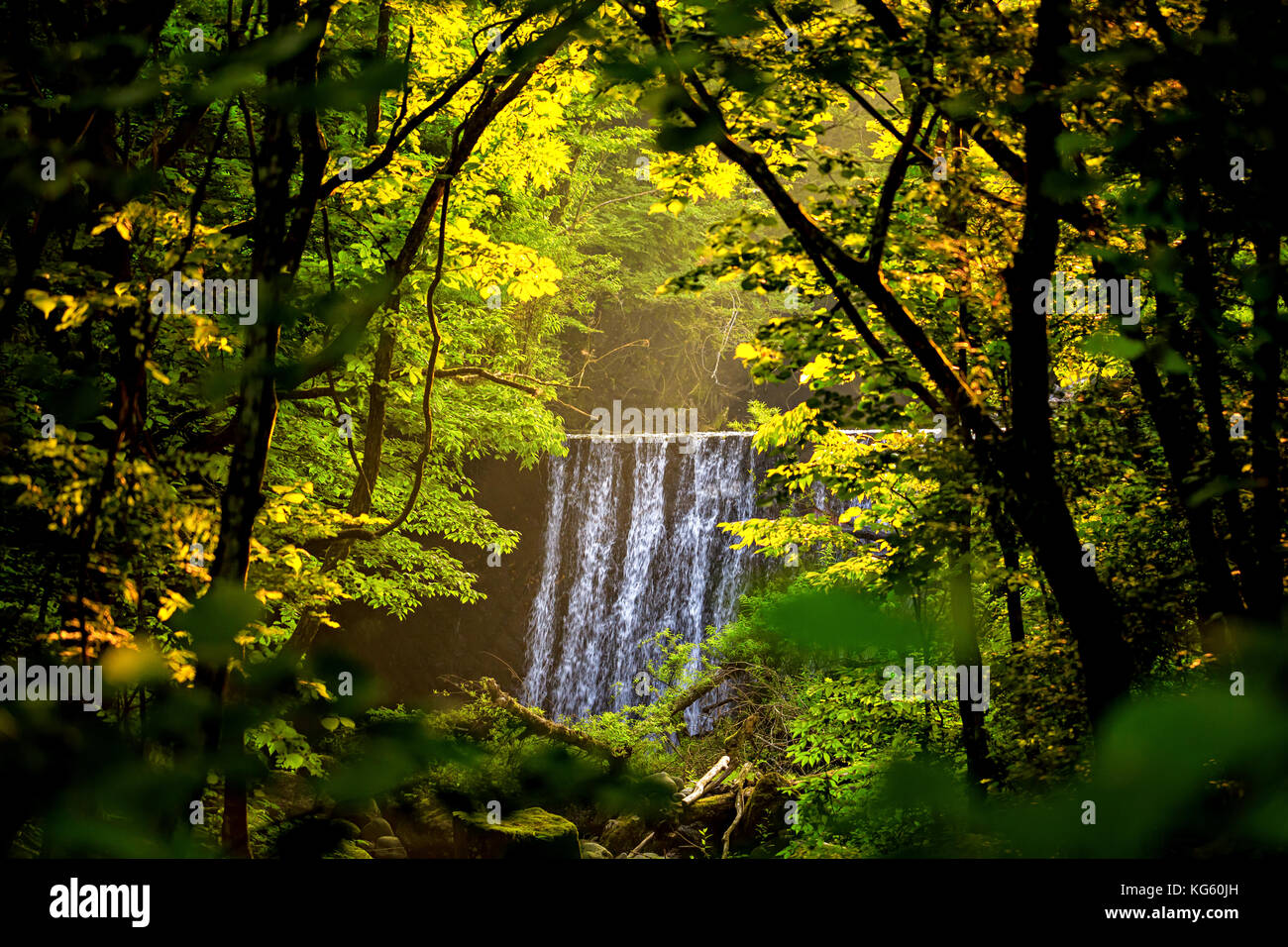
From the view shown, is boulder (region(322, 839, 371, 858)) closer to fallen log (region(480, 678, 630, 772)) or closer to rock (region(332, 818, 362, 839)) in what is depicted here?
rock (region(332, 818, 362, 839))

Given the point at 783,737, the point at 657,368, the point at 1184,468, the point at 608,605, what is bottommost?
the point at 783,737

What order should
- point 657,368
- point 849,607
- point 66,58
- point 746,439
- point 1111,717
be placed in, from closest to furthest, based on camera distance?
1. point 1111,717
2. point 849,607
3. point 66,58
4. point 746,439
5. point 657,368

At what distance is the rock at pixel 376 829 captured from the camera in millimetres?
10852

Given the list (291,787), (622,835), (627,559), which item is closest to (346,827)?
(291,787)

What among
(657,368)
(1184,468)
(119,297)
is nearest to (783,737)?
(1184,468)

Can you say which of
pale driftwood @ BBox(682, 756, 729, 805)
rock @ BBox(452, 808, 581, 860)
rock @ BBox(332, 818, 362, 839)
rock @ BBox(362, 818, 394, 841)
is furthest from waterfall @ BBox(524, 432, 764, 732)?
rock @ BBox(332, 818, 362, 839)

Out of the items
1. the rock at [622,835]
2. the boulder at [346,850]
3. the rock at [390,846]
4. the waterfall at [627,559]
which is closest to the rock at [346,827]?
the boulder at [346,850]

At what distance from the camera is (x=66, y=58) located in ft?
3.37

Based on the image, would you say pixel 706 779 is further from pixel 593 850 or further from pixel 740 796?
pixel 593 850

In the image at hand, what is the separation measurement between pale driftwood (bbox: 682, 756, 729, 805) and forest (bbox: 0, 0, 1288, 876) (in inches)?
3.1

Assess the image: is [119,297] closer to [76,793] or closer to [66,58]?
[66,58]

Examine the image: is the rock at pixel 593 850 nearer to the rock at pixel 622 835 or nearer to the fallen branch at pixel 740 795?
the rock at pixel 622 835
